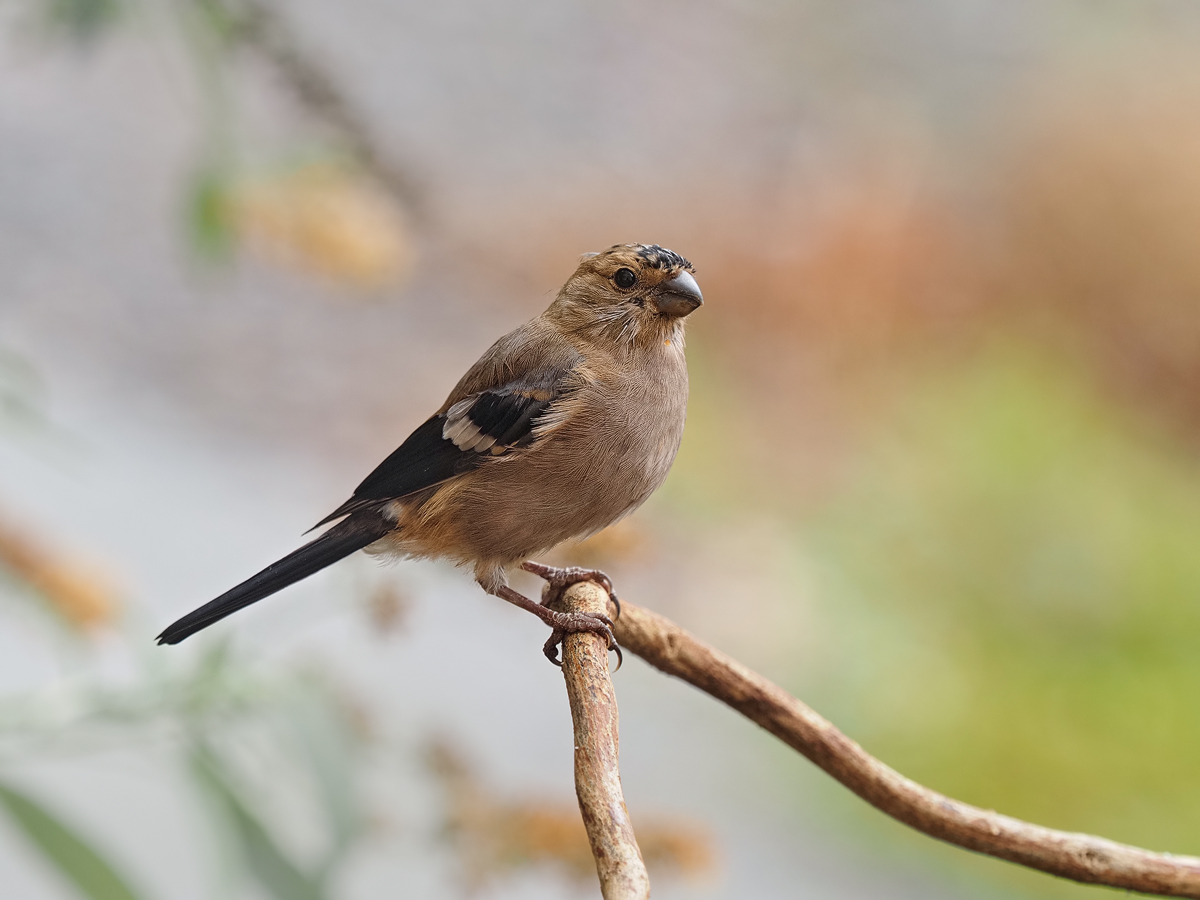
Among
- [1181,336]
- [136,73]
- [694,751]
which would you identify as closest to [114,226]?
[136,73]

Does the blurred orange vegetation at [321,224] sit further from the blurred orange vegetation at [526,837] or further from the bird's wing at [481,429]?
the blurred orange vegetation at [526,837]

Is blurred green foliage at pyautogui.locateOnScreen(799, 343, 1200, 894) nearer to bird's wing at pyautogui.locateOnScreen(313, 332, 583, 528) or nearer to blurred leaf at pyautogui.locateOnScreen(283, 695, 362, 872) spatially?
blurred leaf at pyautogui.locateOnScreen(283, 695, 362, 872)

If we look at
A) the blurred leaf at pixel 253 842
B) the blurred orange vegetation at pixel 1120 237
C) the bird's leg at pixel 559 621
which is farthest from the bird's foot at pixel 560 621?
the blurred orange vegetation at pixel 1120 237

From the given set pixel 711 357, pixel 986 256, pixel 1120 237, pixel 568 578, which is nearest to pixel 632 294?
pixel 568 578

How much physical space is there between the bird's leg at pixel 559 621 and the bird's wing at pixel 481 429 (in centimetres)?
13

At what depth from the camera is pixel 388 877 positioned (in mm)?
1885

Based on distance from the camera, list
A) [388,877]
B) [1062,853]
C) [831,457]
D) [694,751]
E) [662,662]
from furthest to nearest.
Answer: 1. [831,457]
2. [694,751]
3. [388,877]
4. [662,662]
5. [1062,853]

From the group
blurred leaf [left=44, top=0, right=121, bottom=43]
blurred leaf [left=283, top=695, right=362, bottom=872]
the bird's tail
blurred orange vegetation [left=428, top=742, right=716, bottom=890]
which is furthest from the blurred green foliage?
blurred leaf [left=44, top=0, right=121, bottom=43]

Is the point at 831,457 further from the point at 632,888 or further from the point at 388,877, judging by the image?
the point at 632,888

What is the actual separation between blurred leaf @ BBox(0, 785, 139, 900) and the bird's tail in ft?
1.27

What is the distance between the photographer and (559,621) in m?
1.03

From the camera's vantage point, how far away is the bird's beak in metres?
1.03

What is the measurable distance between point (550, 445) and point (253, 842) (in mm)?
588

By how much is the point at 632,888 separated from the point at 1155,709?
6.72 ft
